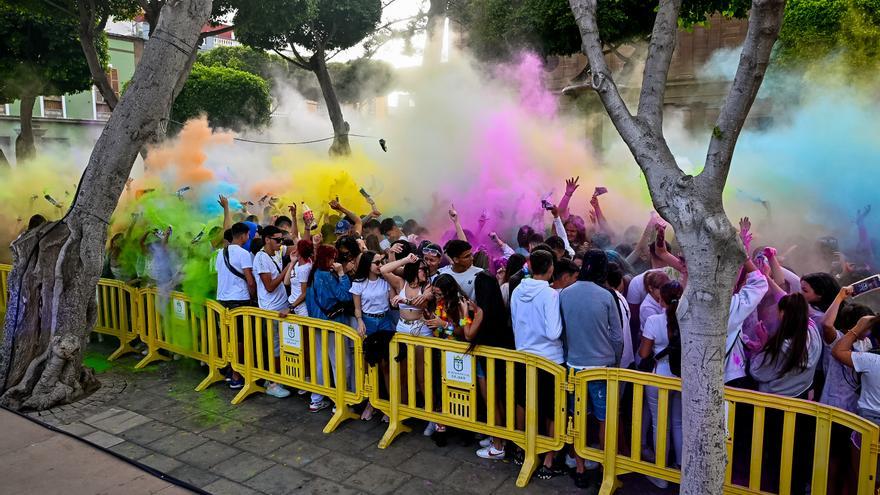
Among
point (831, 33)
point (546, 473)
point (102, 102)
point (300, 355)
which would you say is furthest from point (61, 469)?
point (102, 102)

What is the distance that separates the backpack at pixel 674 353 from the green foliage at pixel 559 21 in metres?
6.37

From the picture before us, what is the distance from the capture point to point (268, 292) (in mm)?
6125

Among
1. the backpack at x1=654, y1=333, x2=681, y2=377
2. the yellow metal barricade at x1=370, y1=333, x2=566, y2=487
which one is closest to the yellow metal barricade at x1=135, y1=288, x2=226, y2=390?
the yellow metal barricade at x1=370, y1=333, x2=566, y2=487

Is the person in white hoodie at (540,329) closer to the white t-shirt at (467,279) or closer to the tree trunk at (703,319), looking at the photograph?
the white t-shirt at (467,279)

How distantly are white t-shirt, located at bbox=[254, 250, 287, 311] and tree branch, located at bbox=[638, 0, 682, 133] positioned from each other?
13.1 feet

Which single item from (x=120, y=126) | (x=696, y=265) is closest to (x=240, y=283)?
(x=120, y=126)

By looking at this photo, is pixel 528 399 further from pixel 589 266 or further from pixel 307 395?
pixel 307 395

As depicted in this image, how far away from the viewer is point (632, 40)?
12086 millimetres

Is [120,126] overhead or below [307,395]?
overhead

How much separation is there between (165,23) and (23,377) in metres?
3.63

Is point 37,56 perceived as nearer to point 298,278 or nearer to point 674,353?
point 298,278

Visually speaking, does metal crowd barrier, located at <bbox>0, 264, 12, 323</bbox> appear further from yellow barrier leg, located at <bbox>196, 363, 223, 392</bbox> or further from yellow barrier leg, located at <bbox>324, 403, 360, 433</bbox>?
yellow barrier leg, located at <bbox>324, 403, 360, 433</bbox>

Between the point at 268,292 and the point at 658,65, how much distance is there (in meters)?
4.20

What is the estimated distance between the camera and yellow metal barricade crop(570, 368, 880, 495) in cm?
337
